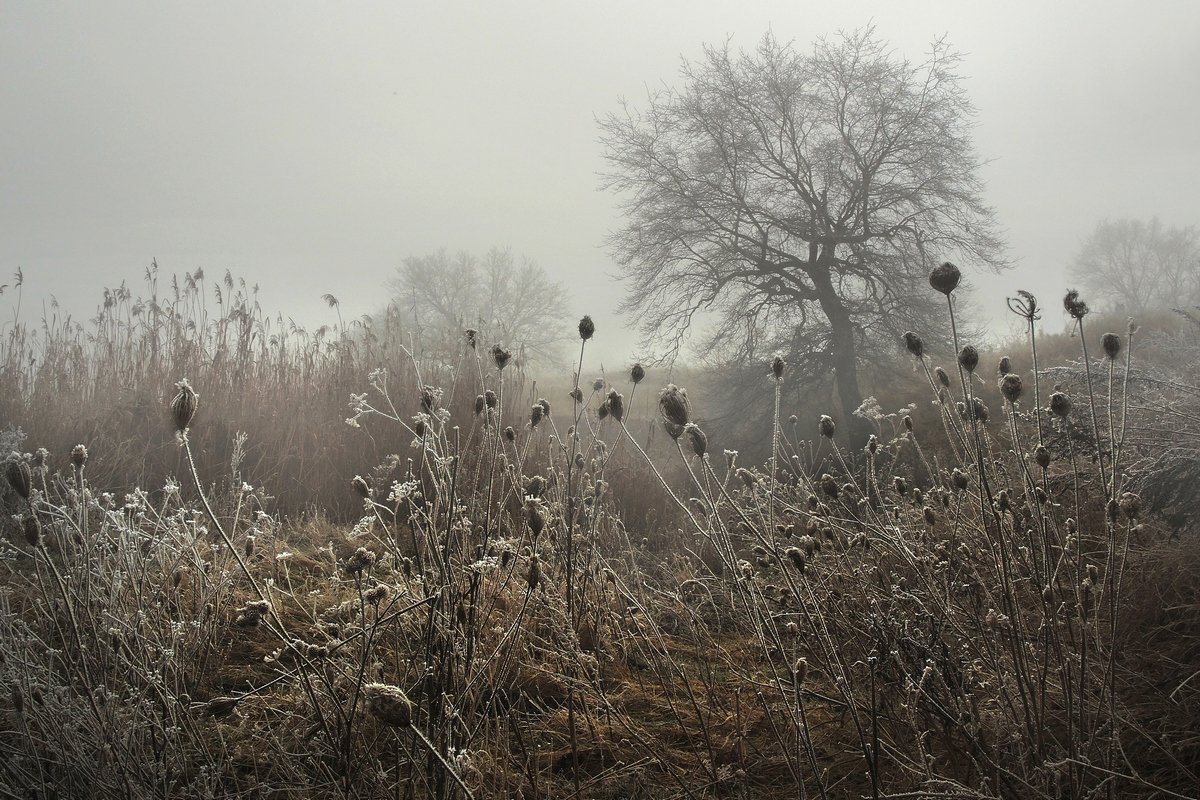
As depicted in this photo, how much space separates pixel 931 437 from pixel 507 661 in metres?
9.45

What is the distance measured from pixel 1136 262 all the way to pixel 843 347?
3677cm

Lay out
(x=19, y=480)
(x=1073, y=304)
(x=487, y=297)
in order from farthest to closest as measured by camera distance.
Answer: (x=487, y=297), (x=1073, y=304), (x=19, y=480)

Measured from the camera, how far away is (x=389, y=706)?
2.92 ft

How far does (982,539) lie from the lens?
8.09 ft

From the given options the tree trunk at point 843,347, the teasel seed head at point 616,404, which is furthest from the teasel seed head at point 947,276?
the tree trunk at point 843,347

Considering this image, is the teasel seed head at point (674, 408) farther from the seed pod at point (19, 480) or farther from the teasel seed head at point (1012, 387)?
the seed pod at point (19, 480)

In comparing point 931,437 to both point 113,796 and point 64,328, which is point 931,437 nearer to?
point 113,796

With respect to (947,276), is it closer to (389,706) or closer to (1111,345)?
(1111,345)

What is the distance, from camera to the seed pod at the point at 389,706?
34.9 inches

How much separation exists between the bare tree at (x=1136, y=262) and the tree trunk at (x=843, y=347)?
31650 millimetres

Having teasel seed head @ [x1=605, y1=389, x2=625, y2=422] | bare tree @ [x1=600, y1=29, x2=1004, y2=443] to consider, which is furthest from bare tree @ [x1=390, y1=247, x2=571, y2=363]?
teasel seed head @ [x1=605, y1=389, x2=625, y2=422]

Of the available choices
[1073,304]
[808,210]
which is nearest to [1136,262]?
[808,210]

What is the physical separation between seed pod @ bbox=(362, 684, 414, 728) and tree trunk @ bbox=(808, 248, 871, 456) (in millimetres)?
12915

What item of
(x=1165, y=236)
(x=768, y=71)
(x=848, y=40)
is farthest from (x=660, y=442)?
(x=1165, y=236)
